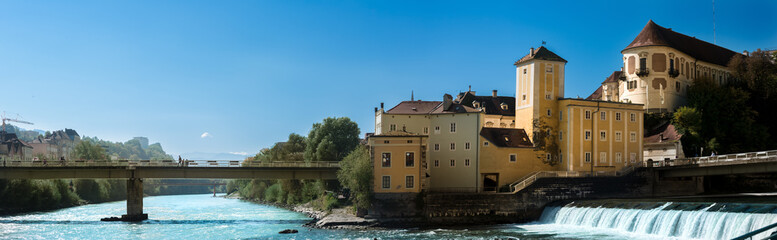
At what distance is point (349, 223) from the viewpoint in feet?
182

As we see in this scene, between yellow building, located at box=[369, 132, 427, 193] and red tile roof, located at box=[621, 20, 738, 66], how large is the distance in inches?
1473

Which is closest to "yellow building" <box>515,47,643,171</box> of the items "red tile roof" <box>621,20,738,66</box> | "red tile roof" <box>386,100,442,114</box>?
"red tile roof" <box>386,100,442,114</box>

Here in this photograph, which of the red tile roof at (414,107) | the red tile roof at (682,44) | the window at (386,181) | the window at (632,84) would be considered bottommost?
the window at (386,181)

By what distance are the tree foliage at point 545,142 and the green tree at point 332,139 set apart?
29.0 metres

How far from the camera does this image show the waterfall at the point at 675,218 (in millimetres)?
38625

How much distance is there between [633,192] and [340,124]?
134 ft

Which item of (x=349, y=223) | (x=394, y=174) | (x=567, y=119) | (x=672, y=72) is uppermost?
(x=672, y=72)

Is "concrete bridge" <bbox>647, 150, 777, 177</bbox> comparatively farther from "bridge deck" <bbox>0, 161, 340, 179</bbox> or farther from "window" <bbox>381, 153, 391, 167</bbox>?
"bridge deck" <bbox>0, 161, 340, 179</bbox>

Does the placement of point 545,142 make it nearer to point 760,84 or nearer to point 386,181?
point 386,181

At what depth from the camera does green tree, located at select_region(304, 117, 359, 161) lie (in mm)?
88312

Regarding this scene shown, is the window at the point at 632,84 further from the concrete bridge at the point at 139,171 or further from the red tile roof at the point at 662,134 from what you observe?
the concrete bridge at the point at 139,171

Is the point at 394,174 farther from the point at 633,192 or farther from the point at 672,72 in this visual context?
the point at 672,72

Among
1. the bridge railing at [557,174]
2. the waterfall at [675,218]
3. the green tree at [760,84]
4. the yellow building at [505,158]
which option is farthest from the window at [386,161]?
the green tree at [760,84]

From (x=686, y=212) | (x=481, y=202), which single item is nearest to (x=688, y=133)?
(x=481, y=202)
